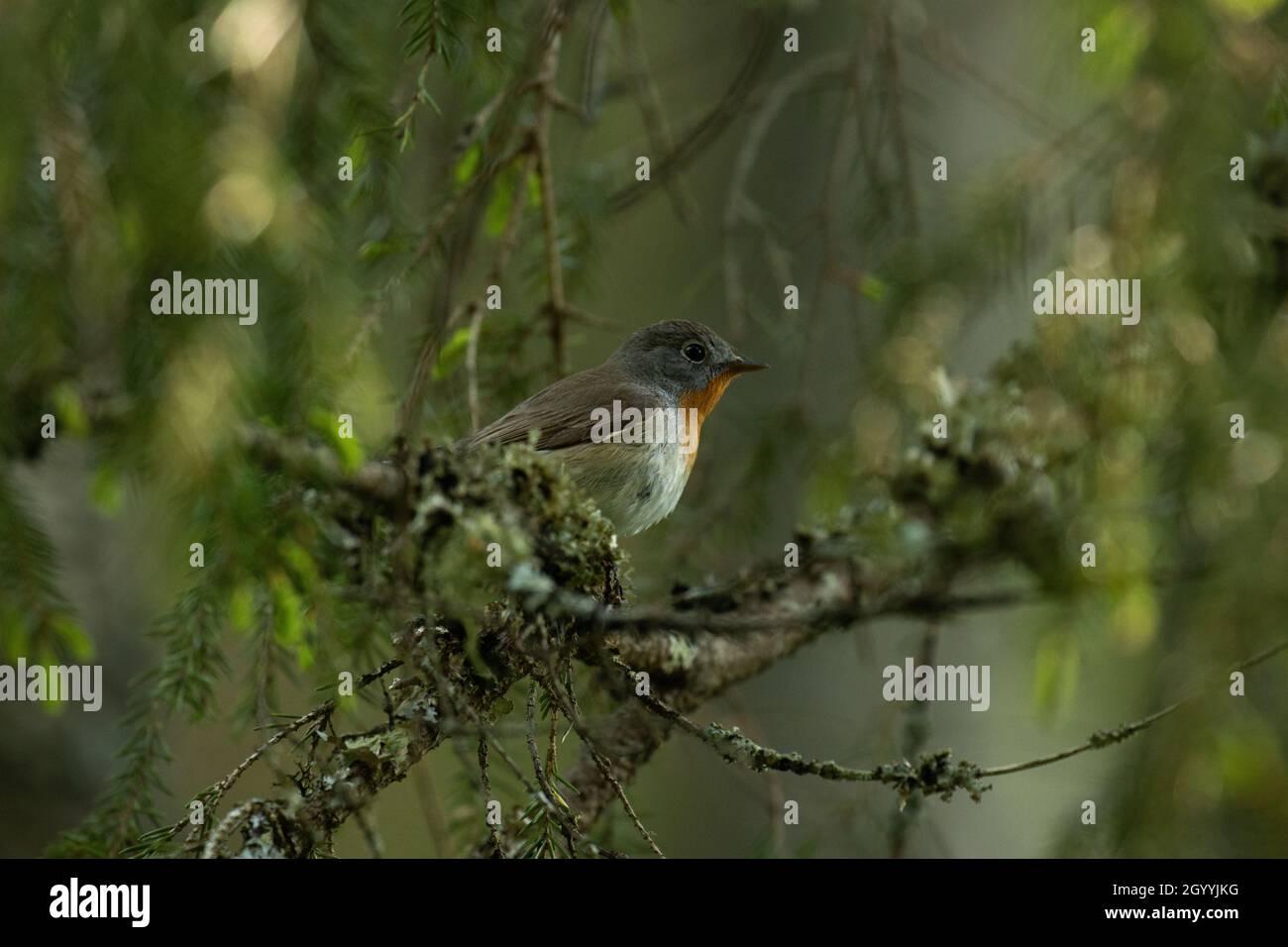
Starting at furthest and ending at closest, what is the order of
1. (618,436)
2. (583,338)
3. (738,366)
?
(738,366), (618,436), (583,338)

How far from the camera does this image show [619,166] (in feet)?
13.1

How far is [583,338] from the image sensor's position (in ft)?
12.1

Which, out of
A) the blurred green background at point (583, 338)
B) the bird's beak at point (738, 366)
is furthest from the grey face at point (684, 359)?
the blurred green background at point (583, 338)

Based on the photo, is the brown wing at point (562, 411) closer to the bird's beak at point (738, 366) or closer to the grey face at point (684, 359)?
the grey face at point (684, 359)

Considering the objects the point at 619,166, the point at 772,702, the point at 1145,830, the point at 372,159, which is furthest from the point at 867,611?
the point at 772,702

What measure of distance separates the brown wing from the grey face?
299 mm

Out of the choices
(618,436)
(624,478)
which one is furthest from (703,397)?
(624,478)

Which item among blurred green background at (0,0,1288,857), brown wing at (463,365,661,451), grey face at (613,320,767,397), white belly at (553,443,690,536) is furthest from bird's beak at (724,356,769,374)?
white belly at (553,443,690,536)

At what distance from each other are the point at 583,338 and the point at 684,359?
3.15ft

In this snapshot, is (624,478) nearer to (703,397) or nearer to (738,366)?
(703,397)

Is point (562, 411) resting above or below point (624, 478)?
above

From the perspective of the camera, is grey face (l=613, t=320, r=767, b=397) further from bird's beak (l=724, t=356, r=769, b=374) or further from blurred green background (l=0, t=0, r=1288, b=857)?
blurred green background (l=0, t=0, r=1288, b=857)

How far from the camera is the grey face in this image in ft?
14.9

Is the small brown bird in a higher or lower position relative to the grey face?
lower
